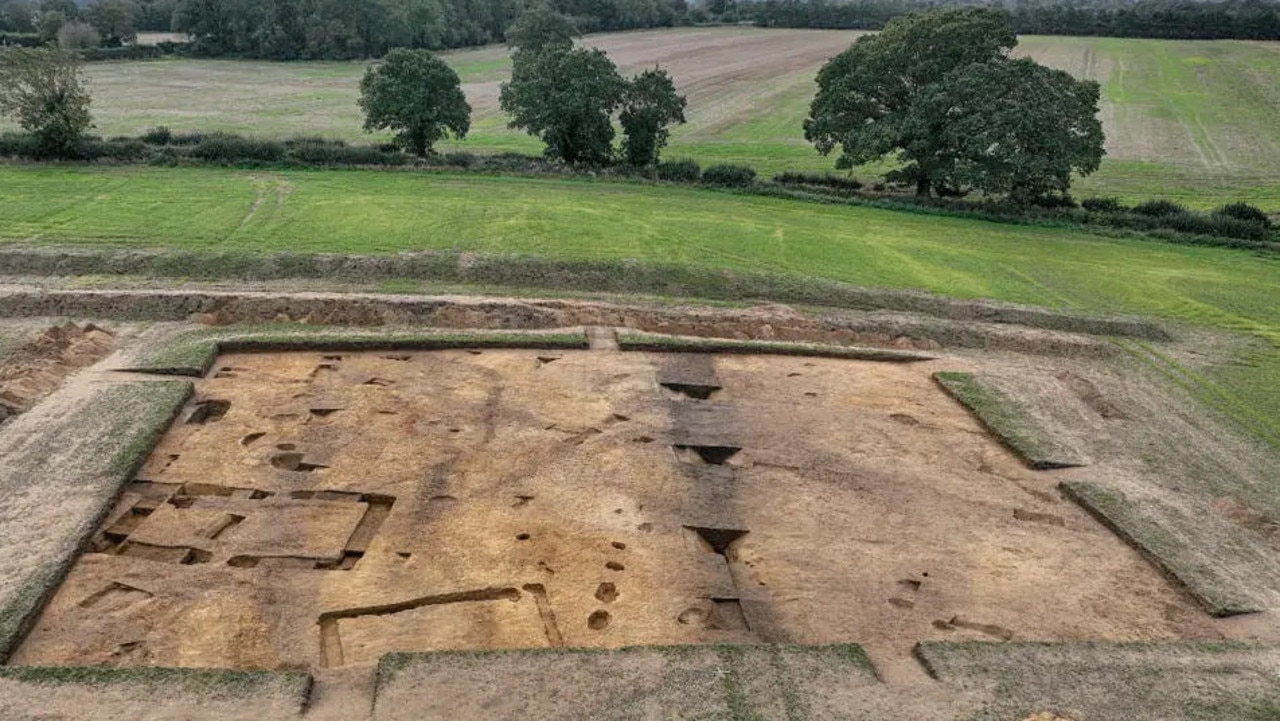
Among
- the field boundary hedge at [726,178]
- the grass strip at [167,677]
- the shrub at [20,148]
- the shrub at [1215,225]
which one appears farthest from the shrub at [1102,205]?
the shrub at [20,148]

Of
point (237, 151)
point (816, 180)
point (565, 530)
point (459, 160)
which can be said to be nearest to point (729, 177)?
point (816, 180)

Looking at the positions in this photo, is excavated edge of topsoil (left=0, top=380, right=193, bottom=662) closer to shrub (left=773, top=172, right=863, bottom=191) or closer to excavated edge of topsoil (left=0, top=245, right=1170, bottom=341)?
excavated edge of topsoil (left=0, top=245, right=1170, bottom=341)

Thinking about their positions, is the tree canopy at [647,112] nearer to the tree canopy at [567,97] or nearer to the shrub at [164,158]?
the tree canopy at [567,97]

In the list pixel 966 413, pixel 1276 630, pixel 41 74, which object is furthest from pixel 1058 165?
pixel 41 74

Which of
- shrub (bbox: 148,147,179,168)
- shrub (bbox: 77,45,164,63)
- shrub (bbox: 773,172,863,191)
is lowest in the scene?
shrub (bbox: 773,172,863,191)

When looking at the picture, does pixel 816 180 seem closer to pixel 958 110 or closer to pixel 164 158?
pixel 958 110

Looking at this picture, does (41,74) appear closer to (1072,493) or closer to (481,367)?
(481,367)

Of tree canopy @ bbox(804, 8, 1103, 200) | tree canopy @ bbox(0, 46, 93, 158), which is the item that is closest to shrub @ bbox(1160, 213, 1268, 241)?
tree canopy @ bbox(804, 8, 1103, 200)
